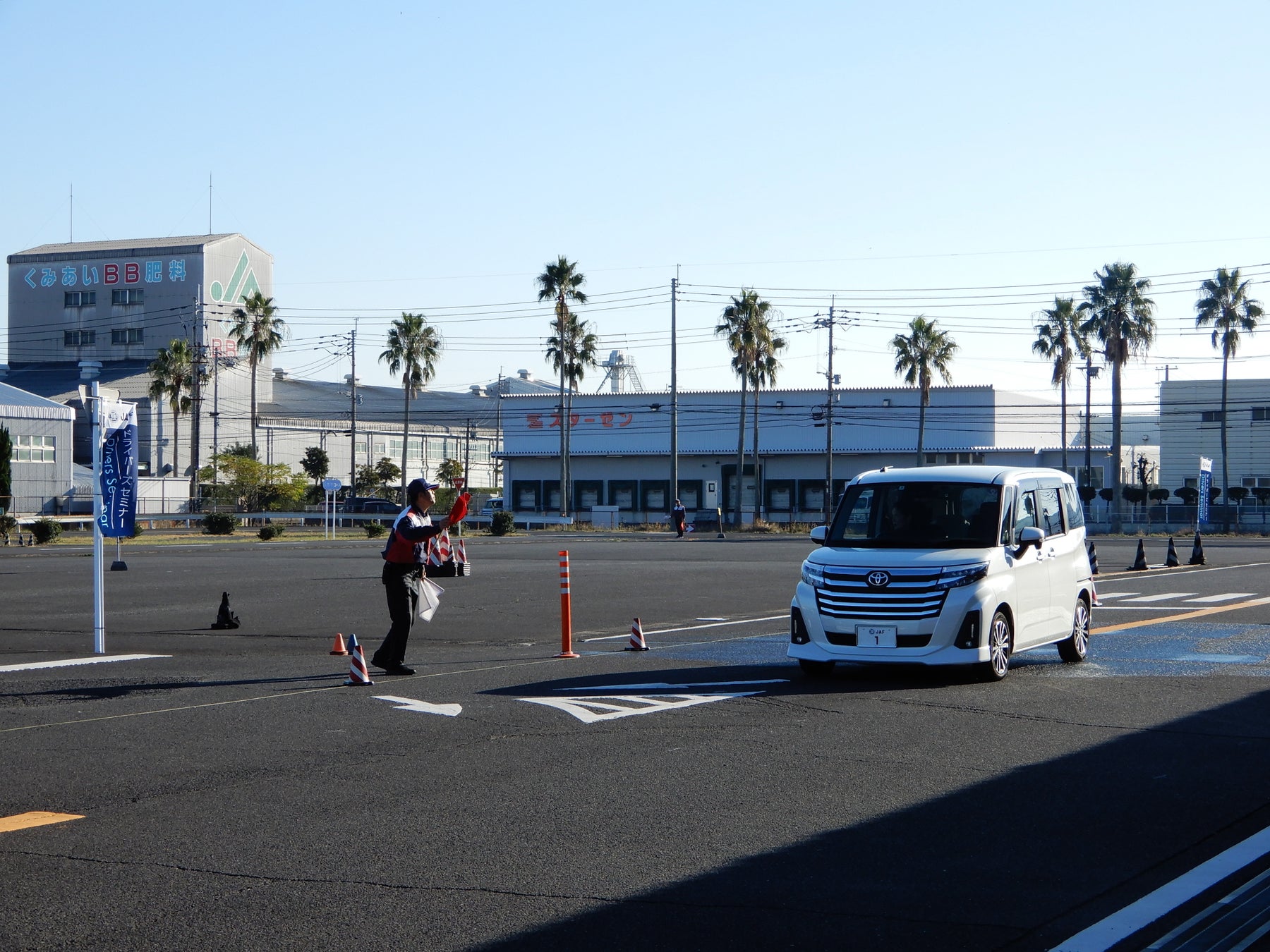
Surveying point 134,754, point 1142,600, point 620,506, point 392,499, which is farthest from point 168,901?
point 392,499

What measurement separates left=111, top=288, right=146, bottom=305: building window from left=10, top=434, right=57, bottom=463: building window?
30.6 meters

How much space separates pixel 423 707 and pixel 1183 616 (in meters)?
12.9

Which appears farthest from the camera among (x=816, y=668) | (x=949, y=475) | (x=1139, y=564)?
(x=1139, y=564)

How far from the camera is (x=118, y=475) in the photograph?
15805mm

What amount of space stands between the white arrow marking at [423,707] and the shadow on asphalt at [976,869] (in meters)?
3.80

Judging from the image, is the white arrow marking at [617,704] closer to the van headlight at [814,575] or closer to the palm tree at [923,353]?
the van headlight at [814,575]

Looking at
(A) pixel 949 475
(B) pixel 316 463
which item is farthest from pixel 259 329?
(A) pixel 949 475

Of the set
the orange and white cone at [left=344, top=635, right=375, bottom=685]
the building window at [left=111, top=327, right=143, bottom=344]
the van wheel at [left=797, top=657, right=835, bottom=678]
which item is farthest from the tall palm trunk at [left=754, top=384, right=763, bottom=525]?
the orange and white cone at [left=344, top=635, right=375, bottom=685]

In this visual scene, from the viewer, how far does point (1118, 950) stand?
4812mm

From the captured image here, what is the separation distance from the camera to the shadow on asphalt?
198 inches

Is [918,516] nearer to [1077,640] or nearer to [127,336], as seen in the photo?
[1077,640]

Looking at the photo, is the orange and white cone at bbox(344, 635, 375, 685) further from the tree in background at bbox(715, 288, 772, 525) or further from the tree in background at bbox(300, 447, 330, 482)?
the tree in background at bbox(300, 447, 330, 482)

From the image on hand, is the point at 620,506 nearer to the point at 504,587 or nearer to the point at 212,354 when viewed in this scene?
the point at 212,354

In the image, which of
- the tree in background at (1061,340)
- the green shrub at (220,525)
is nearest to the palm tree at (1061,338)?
the tree in background at (1061,340)
